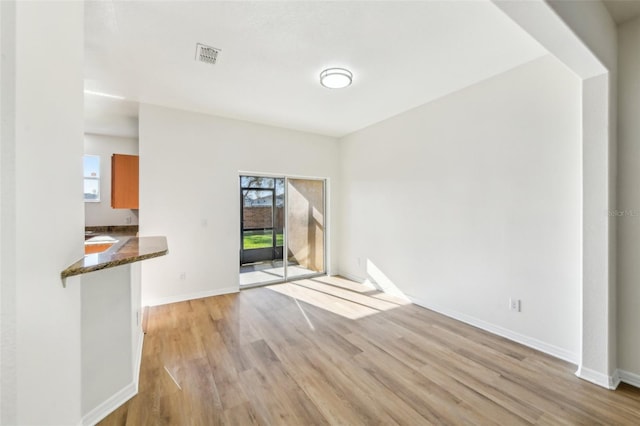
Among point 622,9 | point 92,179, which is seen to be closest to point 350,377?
point 622,9

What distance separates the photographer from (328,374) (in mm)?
2174

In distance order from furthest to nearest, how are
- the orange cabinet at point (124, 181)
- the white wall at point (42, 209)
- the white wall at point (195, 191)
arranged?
the orange cabinet at point (124, 181) < the white wall at point (195, 191) < the white wall at point (42, 209)

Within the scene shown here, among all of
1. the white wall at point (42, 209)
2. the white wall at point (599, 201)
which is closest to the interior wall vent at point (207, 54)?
the white wall at point (42, 209)

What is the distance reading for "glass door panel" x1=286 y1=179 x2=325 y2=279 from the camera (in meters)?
5.00

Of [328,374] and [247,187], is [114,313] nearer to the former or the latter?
[328,374]

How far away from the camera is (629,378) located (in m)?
2.04

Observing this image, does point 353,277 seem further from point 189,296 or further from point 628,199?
point 628,199

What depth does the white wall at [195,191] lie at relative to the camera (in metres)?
Result: 3.72

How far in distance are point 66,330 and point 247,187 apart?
11.1 feet

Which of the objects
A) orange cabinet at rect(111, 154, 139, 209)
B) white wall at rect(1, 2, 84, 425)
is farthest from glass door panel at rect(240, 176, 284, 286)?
white wall at rect(1, 2, 84, 425)

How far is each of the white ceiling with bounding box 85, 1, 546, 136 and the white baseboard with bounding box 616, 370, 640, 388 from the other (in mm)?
2784

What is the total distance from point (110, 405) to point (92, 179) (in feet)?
16.4

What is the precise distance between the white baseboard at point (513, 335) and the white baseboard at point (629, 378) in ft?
0.88

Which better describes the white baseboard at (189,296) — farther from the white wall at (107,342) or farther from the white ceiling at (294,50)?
the white ceiling at (294,50)
